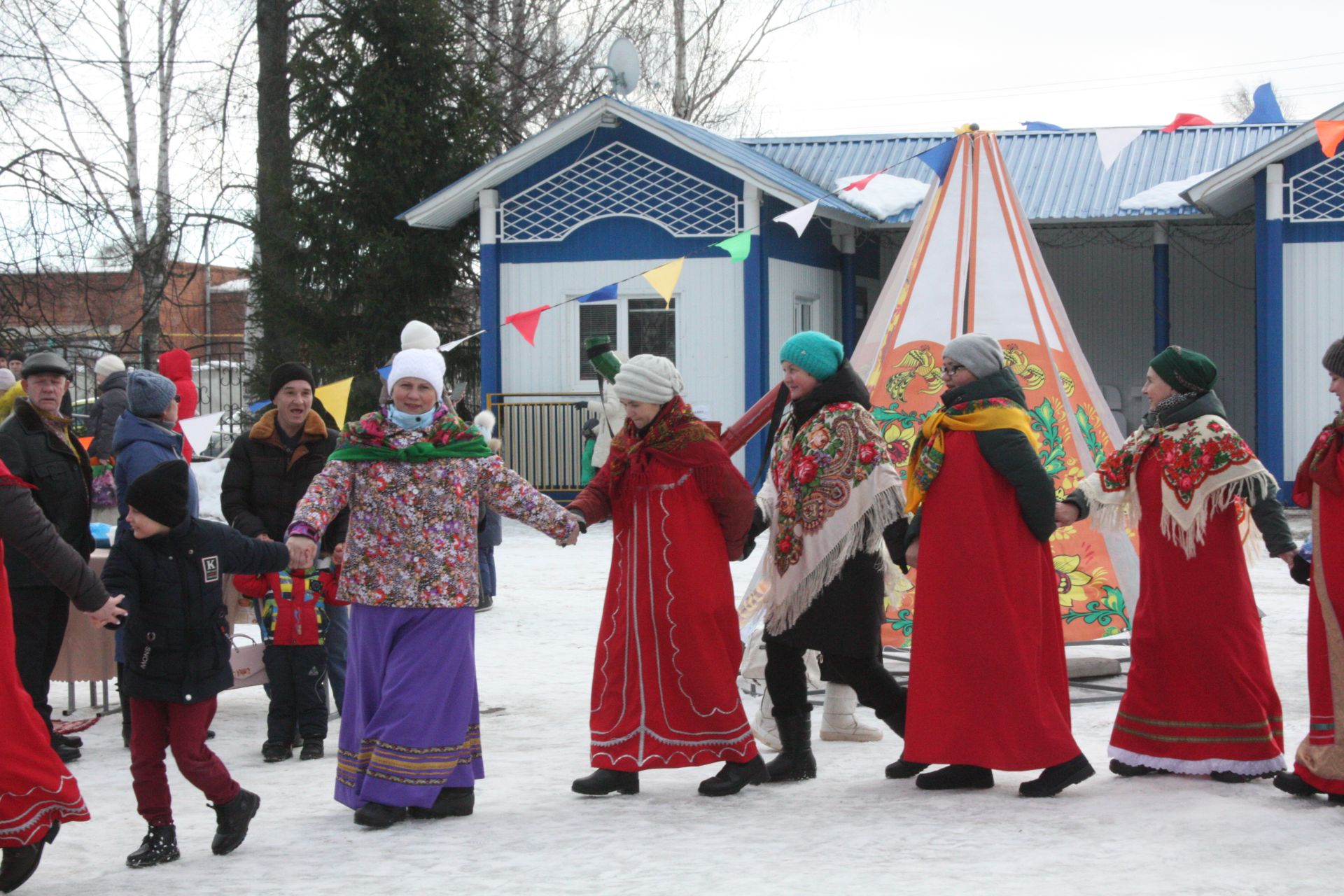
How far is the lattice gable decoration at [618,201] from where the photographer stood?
1630 cm

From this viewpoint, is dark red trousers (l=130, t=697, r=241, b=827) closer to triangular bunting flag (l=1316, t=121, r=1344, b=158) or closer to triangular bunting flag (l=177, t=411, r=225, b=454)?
triangular bunting flag (l=177, t=411, r=225, b=454)

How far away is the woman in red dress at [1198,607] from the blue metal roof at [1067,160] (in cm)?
1199

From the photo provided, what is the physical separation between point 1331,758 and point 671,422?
2307mm

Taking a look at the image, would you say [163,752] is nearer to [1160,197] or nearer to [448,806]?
[448,806]

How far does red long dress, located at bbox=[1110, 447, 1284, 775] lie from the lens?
5.10 meters

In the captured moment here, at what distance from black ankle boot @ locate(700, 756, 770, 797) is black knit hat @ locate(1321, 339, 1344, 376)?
7.37ft

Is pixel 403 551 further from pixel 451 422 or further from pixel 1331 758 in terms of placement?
pixel 1331 758

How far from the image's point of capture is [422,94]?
18.7m

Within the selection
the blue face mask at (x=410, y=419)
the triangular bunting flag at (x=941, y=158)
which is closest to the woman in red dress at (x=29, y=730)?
the blue face mask at (x=410, y=419)

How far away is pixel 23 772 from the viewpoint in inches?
159

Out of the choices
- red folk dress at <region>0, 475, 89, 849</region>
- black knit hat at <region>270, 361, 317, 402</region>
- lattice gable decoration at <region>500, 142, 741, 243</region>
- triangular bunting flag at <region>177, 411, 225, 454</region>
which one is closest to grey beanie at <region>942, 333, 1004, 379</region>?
black knit hat at <region>270, 361, 317, 402</region>

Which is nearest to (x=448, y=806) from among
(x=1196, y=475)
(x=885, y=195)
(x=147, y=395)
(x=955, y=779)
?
(x=955, y=779)

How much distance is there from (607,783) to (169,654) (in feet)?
4.93

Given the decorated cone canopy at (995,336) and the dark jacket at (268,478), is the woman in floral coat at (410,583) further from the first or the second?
the decorated cone canopy at (995,336)
